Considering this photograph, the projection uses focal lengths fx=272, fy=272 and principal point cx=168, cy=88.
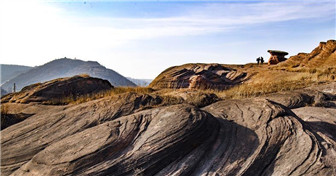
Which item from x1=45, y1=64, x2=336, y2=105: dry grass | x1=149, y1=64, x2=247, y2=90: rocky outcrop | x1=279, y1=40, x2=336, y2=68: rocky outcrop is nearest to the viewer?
x1=45, y1=64, x2=336, y2=105: dry grass

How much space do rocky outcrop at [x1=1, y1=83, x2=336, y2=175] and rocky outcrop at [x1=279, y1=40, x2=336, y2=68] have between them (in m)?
18.2

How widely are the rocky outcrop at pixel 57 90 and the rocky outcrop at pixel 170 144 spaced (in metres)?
3.15

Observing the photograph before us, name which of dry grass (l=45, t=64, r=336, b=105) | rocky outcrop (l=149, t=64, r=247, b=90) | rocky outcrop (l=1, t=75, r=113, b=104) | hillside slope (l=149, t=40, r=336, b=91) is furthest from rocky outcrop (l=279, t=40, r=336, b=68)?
rocky outcrop (l=1, t=75, r=113, b=104)

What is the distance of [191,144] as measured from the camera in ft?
21.0

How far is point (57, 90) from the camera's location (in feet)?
40.0

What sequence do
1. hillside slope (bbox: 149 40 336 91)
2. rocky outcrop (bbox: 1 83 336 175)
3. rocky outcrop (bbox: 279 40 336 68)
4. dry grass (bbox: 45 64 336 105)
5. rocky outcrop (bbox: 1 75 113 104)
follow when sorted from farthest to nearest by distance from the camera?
rocky outcrop (bbox: 279 40 336 68), hillside slope (bbox: 149 40 336 91), rocky outcrop (bbox: 1 75 113 104), dry grass (bbox: 45 64 336 105), rocky outcrop (bbox: 1 83 336 175)

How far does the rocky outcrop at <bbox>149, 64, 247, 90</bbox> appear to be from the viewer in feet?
59.1

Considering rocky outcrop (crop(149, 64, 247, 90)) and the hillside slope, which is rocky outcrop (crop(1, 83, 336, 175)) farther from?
rocky outcrop (crop(149, 64, 247, 90))

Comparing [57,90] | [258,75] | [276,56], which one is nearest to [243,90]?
[57,90]

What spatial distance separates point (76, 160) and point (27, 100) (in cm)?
652

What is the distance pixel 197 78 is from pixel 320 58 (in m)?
14.1

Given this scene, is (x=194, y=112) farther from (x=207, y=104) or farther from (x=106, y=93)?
(x=106, y=93)

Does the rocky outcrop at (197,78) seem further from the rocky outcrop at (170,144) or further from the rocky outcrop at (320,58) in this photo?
the rocky outcrop at (170,144)

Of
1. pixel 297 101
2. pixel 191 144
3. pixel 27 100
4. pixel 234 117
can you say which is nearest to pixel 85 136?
pixel 191 144
